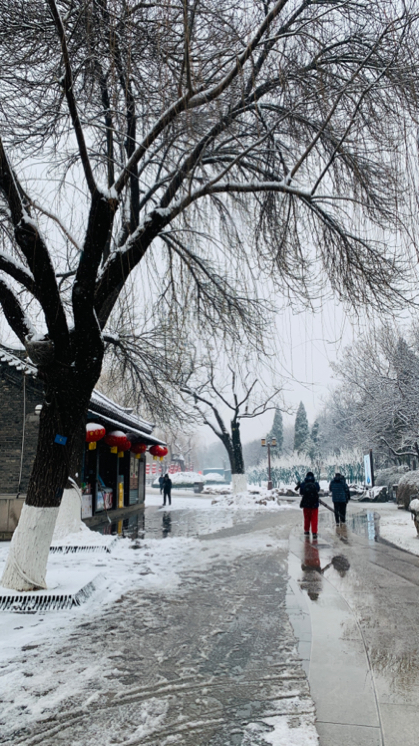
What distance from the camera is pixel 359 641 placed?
4895 mm

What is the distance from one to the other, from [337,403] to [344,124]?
4028 cm

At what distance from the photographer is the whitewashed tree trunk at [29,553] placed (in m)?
6.29

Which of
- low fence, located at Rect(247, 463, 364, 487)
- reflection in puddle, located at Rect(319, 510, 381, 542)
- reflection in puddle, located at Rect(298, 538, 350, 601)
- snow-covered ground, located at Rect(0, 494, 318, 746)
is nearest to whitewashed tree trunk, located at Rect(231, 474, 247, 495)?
reflection in puddle, located at Rect(319, 510, 381, 542)

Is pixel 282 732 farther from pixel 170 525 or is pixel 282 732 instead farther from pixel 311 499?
pixel 170 525

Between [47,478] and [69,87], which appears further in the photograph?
[47,478]

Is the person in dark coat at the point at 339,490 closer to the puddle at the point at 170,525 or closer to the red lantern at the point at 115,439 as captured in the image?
the puddle at the point at 170,525

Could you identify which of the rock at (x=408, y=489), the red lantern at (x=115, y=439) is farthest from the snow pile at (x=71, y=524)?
the rock at (x=408, y=489)

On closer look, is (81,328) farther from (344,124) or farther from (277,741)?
(277,741)

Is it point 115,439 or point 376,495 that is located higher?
point 115,439

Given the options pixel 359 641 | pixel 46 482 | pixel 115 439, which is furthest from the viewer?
pixel 115 439

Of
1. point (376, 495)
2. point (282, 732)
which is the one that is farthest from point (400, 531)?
point (376, 495)

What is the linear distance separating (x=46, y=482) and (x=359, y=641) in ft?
13.2

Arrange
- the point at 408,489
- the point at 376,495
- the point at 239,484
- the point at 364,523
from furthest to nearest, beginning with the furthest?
the point at 376,495 < the point at 239,484 < the point at 408,489 < the point at 364,523

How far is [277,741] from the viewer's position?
306 centimetres
